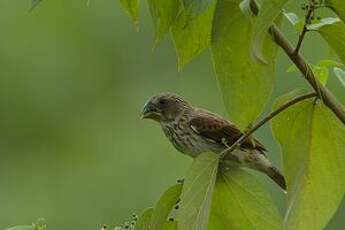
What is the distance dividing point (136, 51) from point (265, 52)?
5327 millimetres

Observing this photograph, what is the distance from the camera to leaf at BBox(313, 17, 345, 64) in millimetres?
1635

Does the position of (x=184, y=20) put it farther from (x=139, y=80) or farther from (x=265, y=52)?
(x=139, y=80)

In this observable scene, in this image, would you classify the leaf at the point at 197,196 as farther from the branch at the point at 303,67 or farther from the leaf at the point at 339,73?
the leaf at the point at 339,73

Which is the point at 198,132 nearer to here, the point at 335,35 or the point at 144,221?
the point at 144,221

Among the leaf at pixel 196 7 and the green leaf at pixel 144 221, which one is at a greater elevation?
the leaf at pixel 196 7

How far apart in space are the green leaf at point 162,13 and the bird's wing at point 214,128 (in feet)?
2.97

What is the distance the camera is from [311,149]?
1720 mm

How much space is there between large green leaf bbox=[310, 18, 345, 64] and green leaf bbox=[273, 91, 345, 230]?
3.8 inches

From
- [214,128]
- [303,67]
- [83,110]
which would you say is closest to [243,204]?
[303,67]

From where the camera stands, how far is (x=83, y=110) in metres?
7.41

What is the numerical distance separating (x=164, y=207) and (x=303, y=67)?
32 centimetres

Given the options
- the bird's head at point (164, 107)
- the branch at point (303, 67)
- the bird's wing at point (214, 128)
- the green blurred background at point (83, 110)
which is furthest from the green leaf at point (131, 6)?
the green blurred background at point (83, 110)

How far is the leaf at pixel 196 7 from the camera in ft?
5.01

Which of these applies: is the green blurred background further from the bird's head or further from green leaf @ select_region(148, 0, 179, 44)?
green leaf @ select_region(148, 0, 179, 44)
